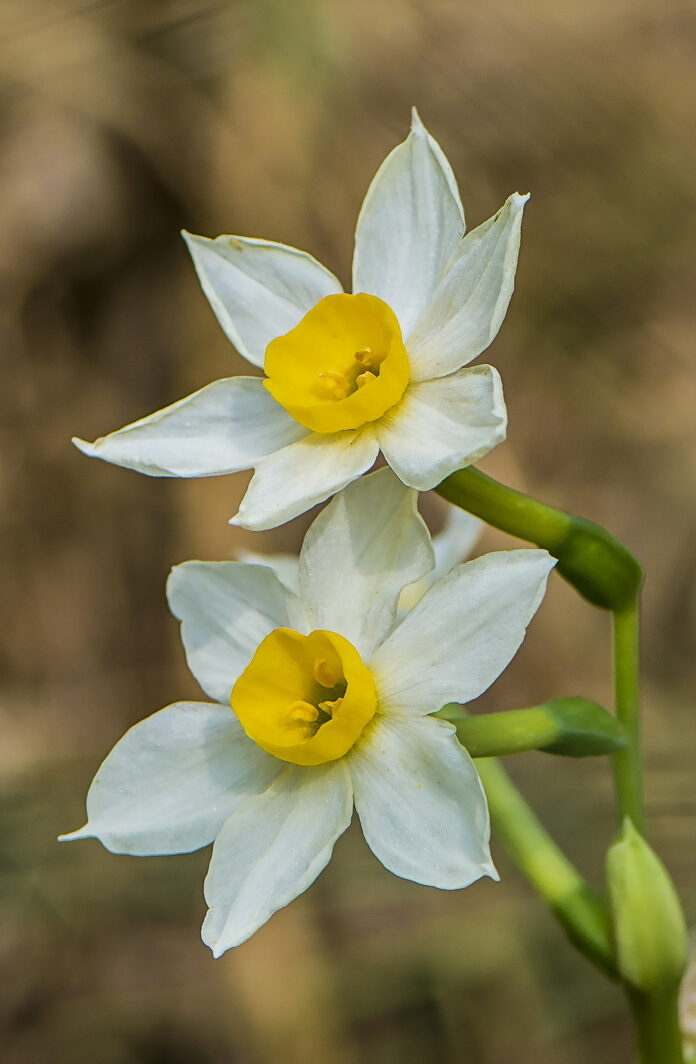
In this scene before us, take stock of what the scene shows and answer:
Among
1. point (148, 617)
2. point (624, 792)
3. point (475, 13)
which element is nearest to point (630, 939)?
point (624, 792)

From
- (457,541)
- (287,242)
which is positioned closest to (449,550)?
(457,541)

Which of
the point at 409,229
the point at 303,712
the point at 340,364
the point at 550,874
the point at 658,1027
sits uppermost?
the point at 409,229

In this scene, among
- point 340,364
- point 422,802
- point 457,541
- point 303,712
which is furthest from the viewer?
point 457,541

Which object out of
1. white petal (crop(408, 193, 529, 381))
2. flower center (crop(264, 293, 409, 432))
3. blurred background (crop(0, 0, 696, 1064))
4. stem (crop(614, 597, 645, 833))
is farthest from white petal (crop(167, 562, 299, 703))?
blurred background (crop(0, 0, 696, 1064))

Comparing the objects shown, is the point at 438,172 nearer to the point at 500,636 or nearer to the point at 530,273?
the point at 500,636

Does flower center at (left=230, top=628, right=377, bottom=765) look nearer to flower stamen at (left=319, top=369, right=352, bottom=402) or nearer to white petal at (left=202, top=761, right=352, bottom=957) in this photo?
white petal at (left=202, top=761, right=352, bottom=957)

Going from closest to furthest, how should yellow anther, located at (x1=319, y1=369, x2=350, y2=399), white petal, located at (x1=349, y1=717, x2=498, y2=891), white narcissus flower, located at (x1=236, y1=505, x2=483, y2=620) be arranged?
white petal, located at (x1=349, y1=717, x2=498, y2=891), yellow anther, located at (x1=319, y1=369, x2=350, y2=399), white narcissus flower, located at (x1=236, y1=505, x2=483, y2=620)

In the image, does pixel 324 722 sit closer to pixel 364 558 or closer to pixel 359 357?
pixel 364 558
